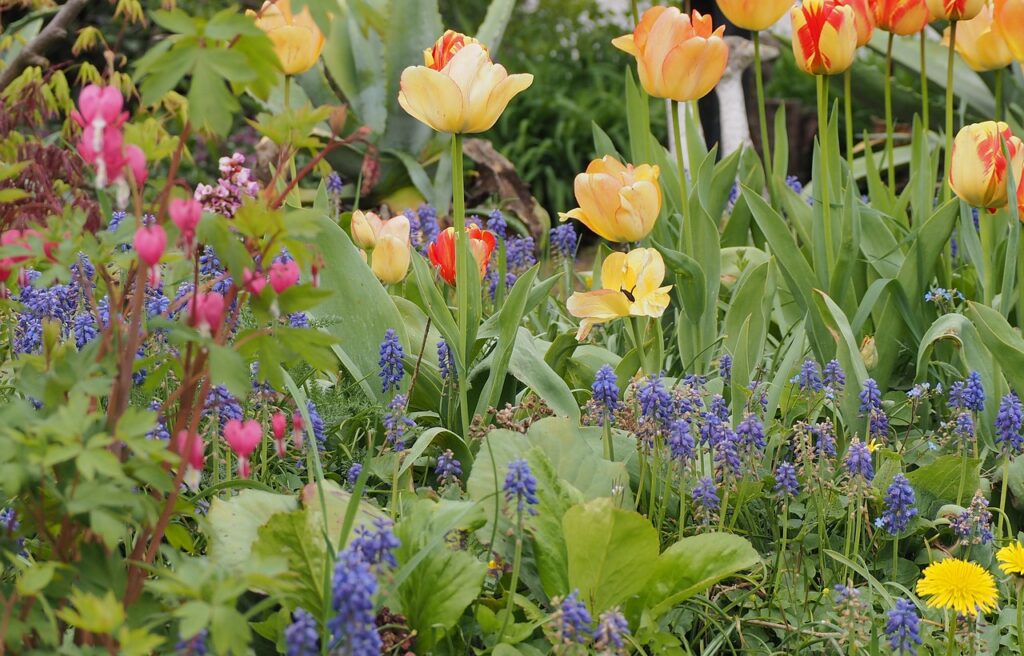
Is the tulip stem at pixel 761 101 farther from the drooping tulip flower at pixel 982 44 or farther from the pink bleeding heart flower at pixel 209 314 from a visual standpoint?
the pink bleeding heart flower at pixel 209 314

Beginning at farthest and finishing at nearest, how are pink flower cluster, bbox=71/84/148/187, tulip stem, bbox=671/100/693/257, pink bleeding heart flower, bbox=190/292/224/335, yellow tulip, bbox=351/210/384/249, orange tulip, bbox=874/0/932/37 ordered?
1. yellow tulip, bbox=351/210/384/249
2. orange tulip, bbox=874/0/932/37
3. tulip stem, bbox=671/100/693/257
4. pink bleeding heart flower, bbox=190/292/224/335
5. pink flower cluster, bbox=71/84/148/187

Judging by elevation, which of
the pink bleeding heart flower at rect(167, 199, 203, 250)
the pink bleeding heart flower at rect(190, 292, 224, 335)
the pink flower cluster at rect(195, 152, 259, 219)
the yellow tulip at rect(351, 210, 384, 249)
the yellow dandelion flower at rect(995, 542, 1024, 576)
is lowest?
the yellow dandelion flower at rect(995, 542, 1024, 576)

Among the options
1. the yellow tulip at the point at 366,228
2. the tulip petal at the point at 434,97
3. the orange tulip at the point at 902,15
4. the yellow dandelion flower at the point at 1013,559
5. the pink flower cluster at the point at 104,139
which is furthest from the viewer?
the yellow tulip at the point at 366,228

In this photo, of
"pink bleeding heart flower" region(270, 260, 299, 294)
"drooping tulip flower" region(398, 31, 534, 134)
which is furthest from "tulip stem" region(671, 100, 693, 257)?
"pink bleeding heart flower" region(270, 260, 299, 294)

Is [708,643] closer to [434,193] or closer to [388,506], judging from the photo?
[388,506]

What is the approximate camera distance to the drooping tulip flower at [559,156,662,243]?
87.4 inches

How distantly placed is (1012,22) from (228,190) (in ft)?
5.86

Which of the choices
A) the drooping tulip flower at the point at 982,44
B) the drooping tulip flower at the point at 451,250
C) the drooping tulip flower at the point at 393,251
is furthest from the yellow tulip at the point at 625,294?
the drooping tulip flower at the point at 982,44

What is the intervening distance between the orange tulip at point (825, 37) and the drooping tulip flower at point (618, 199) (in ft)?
1.43

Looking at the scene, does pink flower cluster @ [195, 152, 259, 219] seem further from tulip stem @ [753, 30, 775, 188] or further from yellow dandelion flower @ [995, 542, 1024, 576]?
tulip stem @ [753, 30, 775, 188]

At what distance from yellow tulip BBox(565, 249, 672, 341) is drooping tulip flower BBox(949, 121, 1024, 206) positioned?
2.11ft

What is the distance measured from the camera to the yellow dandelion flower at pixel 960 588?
1640 mm

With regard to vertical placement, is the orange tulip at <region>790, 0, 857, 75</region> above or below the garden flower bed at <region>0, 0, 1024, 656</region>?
above

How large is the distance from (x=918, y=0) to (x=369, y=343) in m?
1.35
